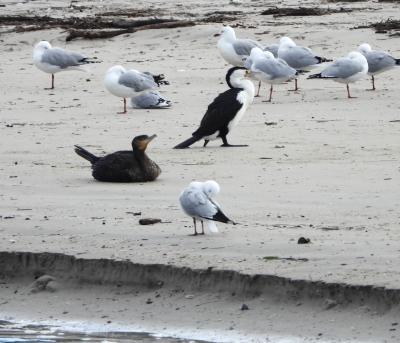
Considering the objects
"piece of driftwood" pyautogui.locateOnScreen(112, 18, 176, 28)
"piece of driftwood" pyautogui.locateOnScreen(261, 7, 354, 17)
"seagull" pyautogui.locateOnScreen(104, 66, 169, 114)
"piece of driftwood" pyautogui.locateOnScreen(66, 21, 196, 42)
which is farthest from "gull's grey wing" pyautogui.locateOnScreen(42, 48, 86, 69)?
"piece of driftwood" pyautogui.locateOnScreen(261, 7, 354, 17)

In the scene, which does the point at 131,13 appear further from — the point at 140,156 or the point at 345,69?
the point at 140,156

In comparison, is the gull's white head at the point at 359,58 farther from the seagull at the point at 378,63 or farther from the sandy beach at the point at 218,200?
the sandy beach at the point at 218,200

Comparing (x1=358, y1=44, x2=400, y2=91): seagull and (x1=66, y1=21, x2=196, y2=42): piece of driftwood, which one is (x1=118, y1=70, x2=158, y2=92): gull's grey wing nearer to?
(x1=358, y1=44, x2=400, y2=91): seagull

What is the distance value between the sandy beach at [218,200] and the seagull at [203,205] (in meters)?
0.17

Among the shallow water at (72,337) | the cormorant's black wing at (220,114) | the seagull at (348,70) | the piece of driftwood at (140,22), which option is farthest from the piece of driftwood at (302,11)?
the shallow water at (72,337)

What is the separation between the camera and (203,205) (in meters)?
6.02

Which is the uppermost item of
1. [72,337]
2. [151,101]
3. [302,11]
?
[302,11]

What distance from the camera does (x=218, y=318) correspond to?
512 cm

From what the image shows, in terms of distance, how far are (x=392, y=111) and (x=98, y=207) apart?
564cm

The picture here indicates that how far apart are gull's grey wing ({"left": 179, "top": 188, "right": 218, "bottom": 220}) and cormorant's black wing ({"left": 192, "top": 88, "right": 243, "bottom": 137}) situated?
13.5 feet

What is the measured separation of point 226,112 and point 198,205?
4.53 metres

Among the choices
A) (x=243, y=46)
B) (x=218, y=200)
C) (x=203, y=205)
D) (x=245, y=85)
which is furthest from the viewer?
(x=243, y=46)

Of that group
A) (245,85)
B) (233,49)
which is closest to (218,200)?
(245,85)

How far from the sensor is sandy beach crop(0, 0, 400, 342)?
204 inches
